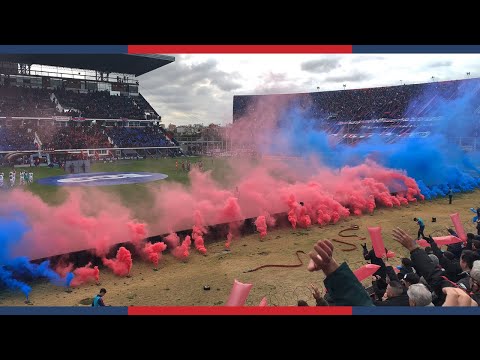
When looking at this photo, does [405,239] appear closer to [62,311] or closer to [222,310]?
[222,310]

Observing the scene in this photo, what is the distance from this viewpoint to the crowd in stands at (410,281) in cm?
260

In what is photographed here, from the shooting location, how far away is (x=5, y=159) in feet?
21.0

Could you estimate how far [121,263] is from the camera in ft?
Result: 19.8

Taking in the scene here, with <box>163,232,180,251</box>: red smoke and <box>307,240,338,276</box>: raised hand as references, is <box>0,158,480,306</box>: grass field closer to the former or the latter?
<box>163,232,180,251</box>: red smoke

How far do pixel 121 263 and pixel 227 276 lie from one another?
6.10 ft

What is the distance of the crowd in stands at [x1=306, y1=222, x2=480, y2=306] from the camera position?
2.60 meters
